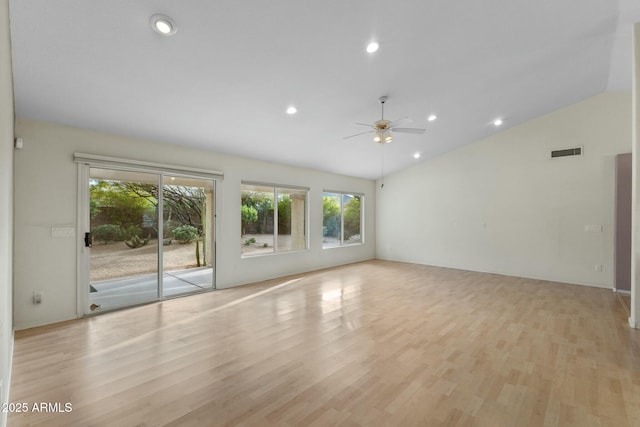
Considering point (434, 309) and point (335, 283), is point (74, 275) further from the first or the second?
point (434, 309)

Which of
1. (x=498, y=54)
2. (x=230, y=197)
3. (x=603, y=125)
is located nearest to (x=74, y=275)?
(x=230, y=197)

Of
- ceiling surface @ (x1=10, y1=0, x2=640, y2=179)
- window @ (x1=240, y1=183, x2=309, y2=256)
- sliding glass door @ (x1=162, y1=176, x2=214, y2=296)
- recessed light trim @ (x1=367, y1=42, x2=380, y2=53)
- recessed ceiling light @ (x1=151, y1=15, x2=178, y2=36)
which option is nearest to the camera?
recessed ceiling light @ (x1=151, y1=15, x2=178, y2=36)

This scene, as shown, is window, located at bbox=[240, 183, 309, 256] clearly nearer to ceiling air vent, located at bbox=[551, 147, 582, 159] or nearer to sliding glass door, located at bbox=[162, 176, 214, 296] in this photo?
sliding glass door, located at bbox=[162, 176, 214, 296]

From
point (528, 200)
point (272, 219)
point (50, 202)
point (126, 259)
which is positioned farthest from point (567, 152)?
point (50, 202)

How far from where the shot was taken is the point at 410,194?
810 centimetres

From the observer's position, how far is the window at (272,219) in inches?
226

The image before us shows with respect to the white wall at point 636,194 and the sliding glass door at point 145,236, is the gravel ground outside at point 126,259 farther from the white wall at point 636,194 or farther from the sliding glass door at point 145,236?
the white wall at point 636,194

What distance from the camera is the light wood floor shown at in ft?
6.26

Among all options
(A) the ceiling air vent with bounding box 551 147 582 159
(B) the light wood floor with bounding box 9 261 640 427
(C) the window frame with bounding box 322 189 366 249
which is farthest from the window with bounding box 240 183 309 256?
(A) the ceiling air vent with bounding box 551 147 582 159

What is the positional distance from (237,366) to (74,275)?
286 centimetres

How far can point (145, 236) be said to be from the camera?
4.33 metres

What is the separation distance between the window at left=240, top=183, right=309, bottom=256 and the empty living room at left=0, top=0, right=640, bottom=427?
6cm

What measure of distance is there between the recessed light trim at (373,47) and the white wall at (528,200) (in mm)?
5020

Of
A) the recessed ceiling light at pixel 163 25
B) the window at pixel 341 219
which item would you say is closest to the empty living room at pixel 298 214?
the recessed ceiling light at pixel 163 25
